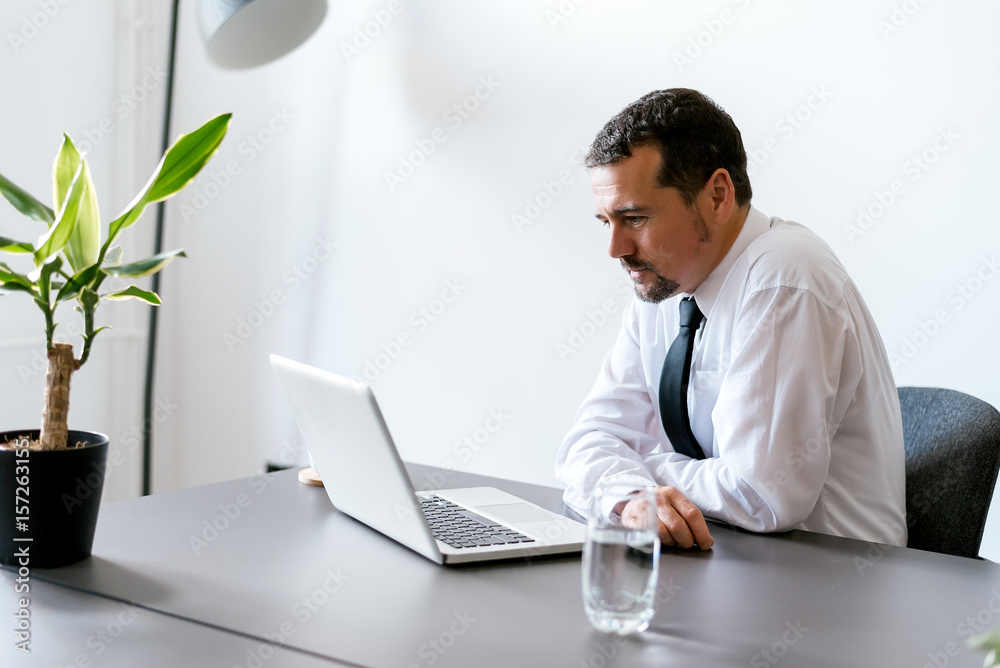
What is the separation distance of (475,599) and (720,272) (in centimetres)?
90

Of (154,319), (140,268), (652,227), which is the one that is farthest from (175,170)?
(154,319)

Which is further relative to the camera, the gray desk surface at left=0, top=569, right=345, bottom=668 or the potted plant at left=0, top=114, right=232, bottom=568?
the potted plant at left=0, top=114, right=232, bottom=568

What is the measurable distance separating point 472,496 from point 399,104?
161 cm

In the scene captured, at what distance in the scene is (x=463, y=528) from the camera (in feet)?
3.98

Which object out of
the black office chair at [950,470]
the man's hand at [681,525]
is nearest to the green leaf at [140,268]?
the man's hand at [681,525]

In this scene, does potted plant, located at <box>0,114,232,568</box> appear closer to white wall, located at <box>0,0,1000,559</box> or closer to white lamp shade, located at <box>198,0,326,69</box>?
white lamp shade, located at <box>198,0,326,69</box>

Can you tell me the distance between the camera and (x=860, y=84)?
2.05 metres

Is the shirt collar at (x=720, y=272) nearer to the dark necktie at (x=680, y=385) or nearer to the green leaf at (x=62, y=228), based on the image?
the dark necktie at (x=680, y=385)

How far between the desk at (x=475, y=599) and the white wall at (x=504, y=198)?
102 centimetres

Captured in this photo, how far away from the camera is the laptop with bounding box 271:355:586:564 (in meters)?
1.08

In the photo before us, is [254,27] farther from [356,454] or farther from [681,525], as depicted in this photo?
[681,525]

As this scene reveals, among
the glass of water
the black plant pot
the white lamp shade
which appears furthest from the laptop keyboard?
Result: the white lamp shade

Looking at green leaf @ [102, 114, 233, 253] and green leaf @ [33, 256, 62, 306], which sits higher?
green leaf @ [102, 114, 233, 253]

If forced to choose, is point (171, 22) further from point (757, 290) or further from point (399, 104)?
point (757, 290)
